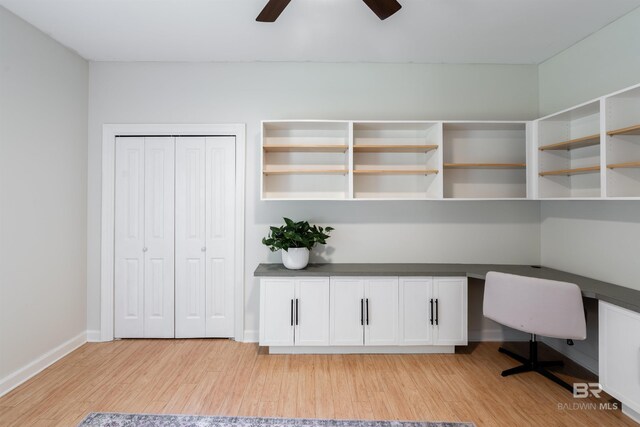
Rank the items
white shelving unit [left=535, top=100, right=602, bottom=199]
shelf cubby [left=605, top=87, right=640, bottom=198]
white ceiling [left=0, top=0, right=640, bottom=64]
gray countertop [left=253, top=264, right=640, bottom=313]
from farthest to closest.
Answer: white shelving unit [left=535, top=100, right=602, bottom=199], gray countertop [left=253, top=264, right=640, bottom=313], white ceiling [left=0, top=0, right=640, bottom=64], shelf cubby [left=605, top=87, right=640, bottom=198]

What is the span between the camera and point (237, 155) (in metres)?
3.17

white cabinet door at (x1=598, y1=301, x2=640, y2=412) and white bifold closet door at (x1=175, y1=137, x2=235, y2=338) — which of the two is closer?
white cabinet door at (x1=598, y1=301, x2=640, y2=412)

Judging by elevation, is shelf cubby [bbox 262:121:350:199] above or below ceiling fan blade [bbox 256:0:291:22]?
below

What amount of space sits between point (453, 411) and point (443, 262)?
1.43 m

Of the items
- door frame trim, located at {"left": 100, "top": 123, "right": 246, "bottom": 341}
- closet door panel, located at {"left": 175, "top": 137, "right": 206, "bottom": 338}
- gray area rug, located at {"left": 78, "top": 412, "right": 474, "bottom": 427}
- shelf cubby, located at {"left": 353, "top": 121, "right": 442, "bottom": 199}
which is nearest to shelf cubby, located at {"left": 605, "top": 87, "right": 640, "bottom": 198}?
shelf cubby, located at {"left": 353, "top": 121, "right": 442, "bottom": 199}

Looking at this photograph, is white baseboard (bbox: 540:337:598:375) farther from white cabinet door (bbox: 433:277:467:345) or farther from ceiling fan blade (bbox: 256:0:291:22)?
ceiling fan blade (bbox: 256:0:291:22)

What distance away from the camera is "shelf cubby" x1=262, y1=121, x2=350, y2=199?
3135 millimetres

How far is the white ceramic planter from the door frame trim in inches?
21.5

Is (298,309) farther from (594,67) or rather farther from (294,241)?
(594,67)

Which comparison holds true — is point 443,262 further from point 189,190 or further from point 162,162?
point 162,162

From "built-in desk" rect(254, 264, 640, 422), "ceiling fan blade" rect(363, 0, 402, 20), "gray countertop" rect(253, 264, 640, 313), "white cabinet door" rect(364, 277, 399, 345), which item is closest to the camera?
"ceiling fan blade" rect(363, 0, 402, 20)

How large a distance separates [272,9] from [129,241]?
254cm

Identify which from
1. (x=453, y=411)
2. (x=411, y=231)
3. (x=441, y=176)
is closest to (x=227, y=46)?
(x=441, y=176)

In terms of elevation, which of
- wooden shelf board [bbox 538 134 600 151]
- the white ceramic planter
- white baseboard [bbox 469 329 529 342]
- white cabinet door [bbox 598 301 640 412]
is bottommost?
white baseboard [bbox 469 329 529 342]
